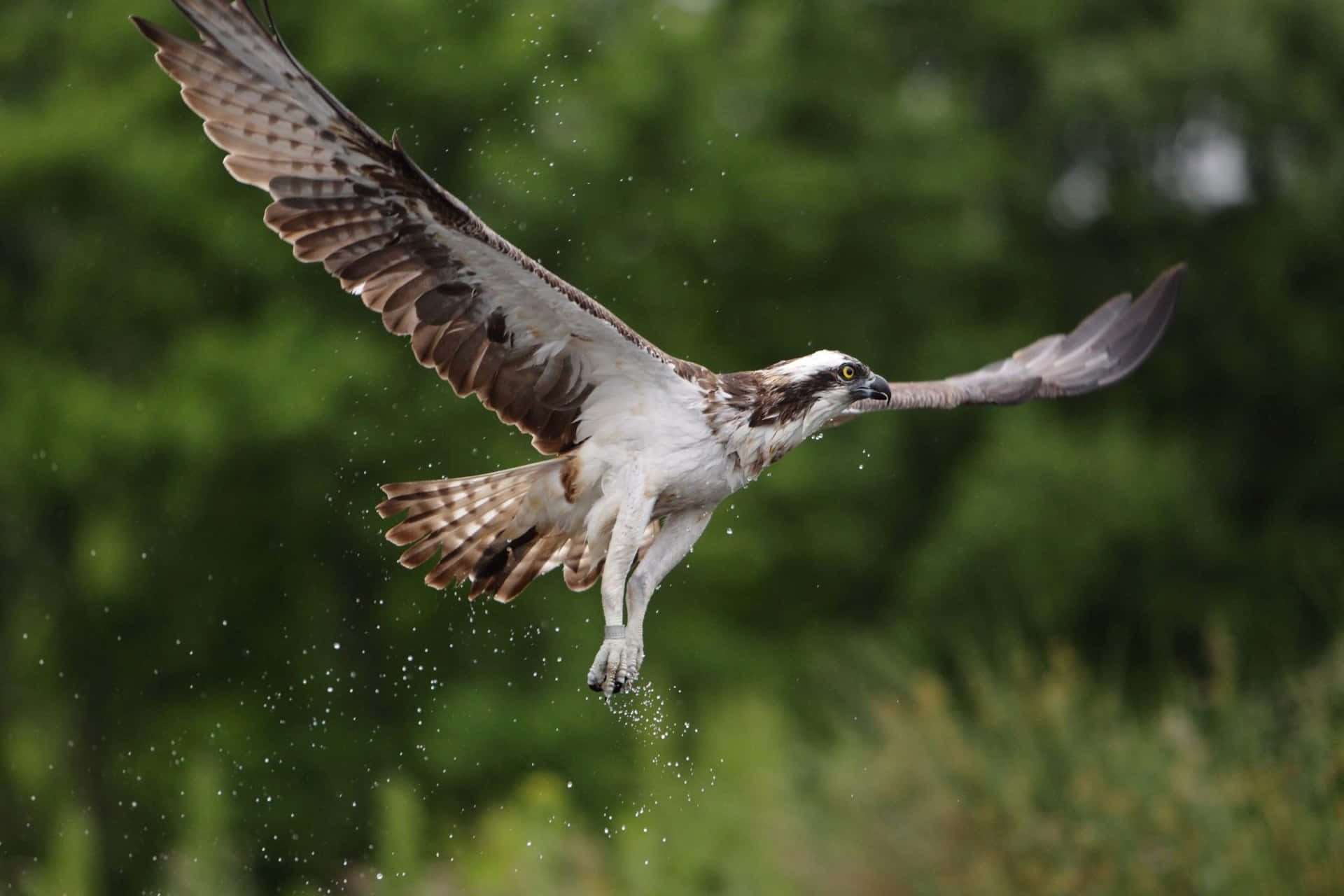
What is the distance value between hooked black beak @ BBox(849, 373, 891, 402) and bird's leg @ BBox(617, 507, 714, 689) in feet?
2.17

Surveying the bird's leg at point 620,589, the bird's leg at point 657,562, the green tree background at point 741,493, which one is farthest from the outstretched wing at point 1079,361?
the green tree background at point 741,493

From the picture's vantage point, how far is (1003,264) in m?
24.4

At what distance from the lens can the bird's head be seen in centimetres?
645

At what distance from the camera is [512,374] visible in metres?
6.62

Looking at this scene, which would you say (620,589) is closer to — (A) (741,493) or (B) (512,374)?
(B) (512,374)

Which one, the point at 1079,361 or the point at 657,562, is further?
the point at 1079,361

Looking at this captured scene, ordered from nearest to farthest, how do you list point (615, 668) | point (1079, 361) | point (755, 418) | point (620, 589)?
point (615, 668)
point (620, 589)
point (755, 418)
point (1079, 361)

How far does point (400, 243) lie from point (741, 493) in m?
14.0

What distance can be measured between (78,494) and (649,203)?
22.8ft

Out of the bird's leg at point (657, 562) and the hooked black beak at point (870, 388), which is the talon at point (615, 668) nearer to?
the bird's leg at point (657, 562)

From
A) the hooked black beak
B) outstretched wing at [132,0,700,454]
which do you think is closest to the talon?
outstretched wing at [132,0,700,454]

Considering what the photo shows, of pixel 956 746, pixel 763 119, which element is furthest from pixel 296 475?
pixel 956 746

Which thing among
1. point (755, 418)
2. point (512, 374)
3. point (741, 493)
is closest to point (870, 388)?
point (755, 418)

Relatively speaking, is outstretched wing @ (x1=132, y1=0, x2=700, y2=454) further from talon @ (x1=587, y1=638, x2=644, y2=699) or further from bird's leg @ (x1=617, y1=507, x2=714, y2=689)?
talon @ (x1=587, y1=638, x2=644, y2=699)
